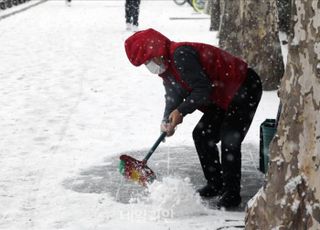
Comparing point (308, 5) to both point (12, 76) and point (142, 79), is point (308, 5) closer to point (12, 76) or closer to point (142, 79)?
point (142, 79)

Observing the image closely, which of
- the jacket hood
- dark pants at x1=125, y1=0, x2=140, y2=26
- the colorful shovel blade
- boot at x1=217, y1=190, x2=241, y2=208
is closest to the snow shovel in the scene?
the colorful shovel blade

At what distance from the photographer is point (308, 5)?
10.6ft

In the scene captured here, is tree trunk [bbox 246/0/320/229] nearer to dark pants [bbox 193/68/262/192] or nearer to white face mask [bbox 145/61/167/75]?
dark pants [bbox 193/68/262/192]

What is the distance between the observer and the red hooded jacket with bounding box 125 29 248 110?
4301mm

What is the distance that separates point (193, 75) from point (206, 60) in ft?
0.74

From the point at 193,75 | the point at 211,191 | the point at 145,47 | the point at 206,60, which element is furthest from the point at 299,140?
the point at 211,191

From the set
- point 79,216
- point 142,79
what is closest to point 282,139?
point 79,216

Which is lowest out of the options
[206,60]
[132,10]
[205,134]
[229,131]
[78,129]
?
[132,10]

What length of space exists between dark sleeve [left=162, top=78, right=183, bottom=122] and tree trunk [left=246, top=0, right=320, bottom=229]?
1171 mm

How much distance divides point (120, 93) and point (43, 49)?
506 cm

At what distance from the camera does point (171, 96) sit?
4750mm

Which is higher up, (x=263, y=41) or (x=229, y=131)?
(x=229, y=131)

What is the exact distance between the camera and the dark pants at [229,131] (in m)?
4.58

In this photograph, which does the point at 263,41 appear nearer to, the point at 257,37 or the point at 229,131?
the point at 257,37
